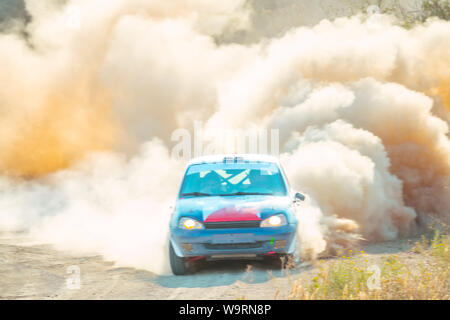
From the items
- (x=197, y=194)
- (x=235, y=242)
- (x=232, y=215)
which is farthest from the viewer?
(x=197, y=194)

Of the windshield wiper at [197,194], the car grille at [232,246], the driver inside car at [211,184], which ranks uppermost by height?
the driver inside car at [211,184]

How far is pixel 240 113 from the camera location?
23812mm


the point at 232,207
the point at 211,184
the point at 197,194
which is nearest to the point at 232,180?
the point at 211,184

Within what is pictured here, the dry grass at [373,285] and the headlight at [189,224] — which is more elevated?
the headlight at [189,224]

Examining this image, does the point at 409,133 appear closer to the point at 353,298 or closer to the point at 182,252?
the point at 182,252

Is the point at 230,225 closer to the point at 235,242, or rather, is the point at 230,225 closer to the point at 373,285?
the point at 235,242

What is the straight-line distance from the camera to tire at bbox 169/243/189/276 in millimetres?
10609

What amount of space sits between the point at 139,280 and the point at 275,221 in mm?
2056

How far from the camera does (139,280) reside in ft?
34.3

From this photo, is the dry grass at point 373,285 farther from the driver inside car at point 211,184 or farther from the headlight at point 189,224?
the driver inside car at point 211,184

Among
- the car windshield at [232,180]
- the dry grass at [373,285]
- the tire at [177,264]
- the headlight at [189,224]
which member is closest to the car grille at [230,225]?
Result: the headlight at [189,224]

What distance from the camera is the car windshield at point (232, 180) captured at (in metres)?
11.5
